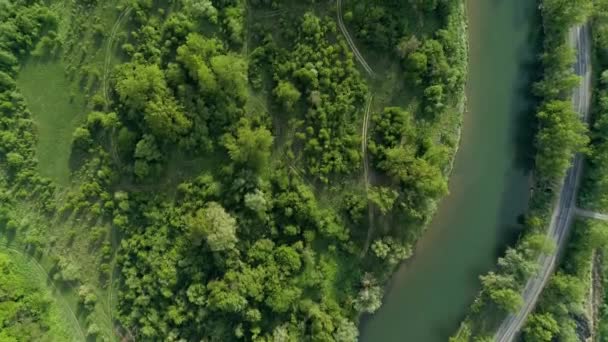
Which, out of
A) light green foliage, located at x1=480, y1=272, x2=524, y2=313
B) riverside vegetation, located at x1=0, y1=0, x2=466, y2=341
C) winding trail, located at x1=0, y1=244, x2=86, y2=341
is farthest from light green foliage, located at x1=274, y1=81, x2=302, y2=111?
winding trail, located at x1=0, y1=244, x2=86, y2=341

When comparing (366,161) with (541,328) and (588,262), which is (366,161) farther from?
(588,262)

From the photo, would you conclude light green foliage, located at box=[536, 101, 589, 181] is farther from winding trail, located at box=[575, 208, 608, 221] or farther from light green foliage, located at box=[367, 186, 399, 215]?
light green foliage, located at box=[367, 186, 399, 215]

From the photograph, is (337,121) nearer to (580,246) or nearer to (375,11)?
(375,11)

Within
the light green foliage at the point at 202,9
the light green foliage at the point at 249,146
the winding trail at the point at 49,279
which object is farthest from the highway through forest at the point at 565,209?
the winding trail at the point at 49,279

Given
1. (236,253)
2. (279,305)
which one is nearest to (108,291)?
(236,253)

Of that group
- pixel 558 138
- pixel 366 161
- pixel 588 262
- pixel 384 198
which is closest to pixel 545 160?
pixel 558 138

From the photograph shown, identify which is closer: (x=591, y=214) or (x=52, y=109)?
(x=52, y=109)

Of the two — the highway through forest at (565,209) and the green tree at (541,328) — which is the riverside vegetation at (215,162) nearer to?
the highway through forest at (565,209)
